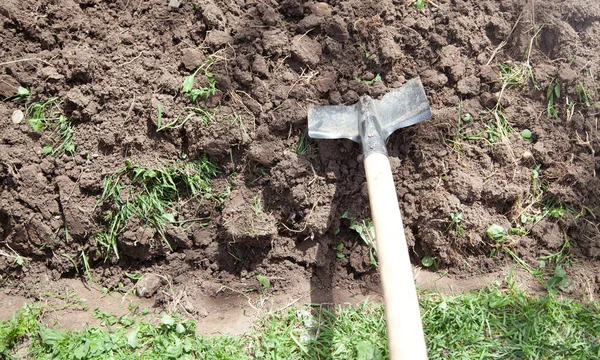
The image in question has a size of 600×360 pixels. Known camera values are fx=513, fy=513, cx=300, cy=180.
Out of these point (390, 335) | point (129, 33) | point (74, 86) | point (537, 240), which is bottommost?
point (537, 240)

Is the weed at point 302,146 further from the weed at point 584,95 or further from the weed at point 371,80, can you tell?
the weed at point 584,95

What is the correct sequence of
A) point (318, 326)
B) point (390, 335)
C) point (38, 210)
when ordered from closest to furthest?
point (390, 335) → point (318, 326) → point (38, 210)

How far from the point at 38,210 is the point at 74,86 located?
0.74 meters

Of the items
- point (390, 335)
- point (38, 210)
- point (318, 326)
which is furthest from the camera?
point (38, 210)

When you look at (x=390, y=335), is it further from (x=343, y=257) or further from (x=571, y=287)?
(x=571, y=287)

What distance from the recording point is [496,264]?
284 centimetres

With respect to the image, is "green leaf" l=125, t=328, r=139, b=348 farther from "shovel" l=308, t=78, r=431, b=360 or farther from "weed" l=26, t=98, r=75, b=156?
"shovel" l=308, t=78, r=431, b=360

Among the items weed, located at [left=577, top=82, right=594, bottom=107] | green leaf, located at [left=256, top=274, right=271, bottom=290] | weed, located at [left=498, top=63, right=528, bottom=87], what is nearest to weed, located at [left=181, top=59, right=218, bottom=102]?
green leaf, located at [left=256, top=274, right=271, bottom=290]

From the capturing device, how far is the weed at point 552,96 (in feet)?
9.94

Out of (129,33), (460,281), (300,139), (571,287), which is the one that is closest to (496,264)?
(460,281)

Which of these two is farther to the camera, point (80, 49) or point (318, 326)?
point (80, 49)

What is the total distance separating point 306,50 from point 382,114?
59cm

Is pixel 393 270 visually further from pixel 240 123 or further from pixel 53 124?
pixel 53 124

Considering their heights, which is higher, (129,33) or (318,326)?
(129,33)
